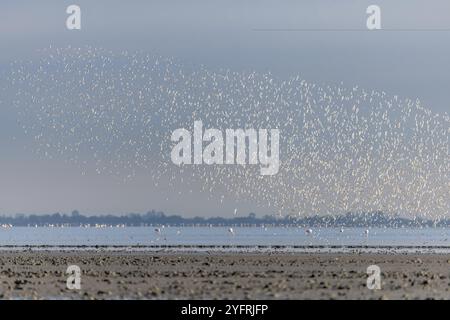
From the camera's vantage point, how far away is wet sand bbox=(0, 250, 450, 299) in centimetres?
4488

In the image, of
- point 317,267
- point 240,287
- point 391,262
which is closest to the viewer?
point 240,287

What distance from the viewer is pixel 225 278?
5403 centimetres

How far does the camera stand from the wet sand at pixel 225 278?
1767 inches

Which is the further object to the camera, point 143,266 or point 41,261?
point 41,261

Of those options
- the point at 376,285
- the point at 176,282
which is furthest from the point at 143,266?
the point at 376,285
